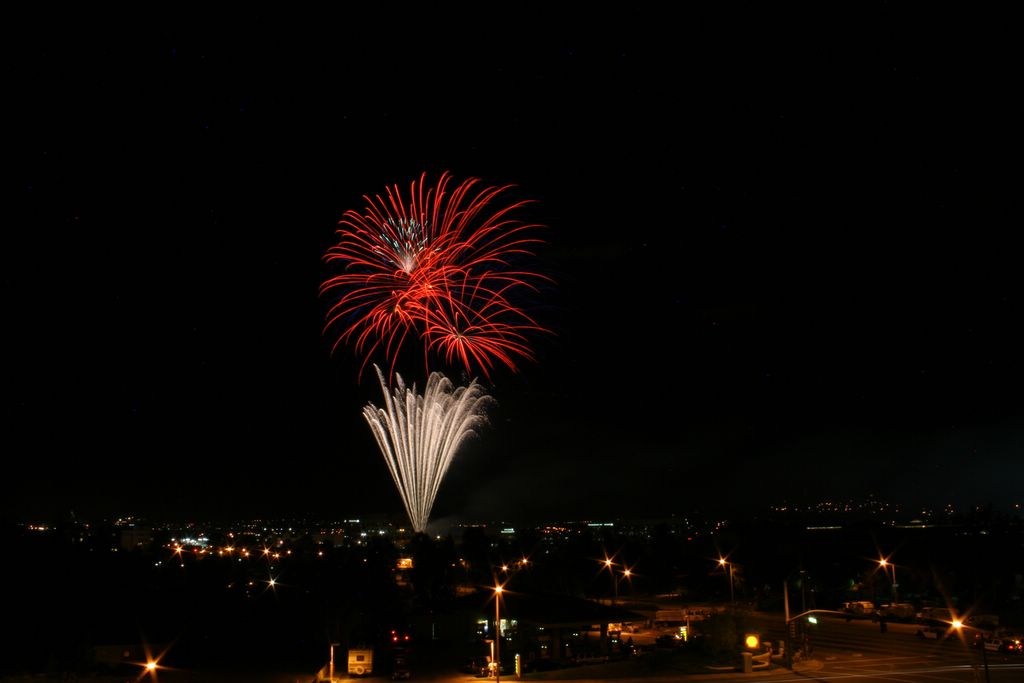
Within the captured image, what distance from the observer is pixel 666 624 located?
4803cm

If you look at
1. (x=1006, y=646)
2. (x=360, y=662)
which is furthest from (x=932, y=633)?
(x=360, y=662)

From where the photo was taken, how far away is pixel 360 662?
112 feet

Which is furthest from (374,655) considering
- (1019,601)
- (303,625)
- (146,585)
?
(1019,601)

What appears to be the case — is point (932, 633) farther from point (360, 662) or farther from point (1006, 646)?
point (360, 662)

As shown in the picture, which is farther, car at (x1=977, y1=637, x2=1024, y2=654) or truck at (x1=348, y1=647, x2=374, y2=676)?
car at (x1=977, y1=637, x2=1024, y2=654)

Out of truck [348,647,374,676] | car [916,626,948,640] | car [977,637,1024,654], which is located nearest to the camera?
truck [348,647,374,676]

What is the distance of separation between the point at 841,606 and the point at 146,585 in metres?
46.0

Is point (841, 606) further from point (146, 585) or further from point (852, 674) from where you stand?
point (146, 585)

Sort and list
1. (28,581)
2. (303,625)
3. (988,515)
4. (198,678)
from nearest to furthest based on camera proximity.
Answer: (198,678) → (303,625) → (28,581) → (988,515)

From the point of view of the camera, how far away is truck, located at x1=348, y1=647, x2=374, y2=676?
112 feet

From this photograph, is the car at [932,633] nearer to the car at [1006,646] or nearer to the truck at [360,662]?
the car at [1006,646]

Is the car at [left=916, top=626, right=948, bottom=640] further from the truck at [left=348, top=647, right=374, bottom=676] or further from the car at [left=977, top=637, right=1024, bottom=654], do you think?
the truck at [left=348, top=647, right=374, bottom=676]

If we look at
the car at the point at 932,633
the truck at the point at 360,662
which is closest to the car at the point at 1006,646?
the car at the point at 932,633

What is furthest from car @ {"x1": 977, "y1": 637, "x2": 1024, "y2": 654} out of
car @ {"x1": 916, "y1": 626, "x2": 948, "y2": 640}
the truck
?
the truck
